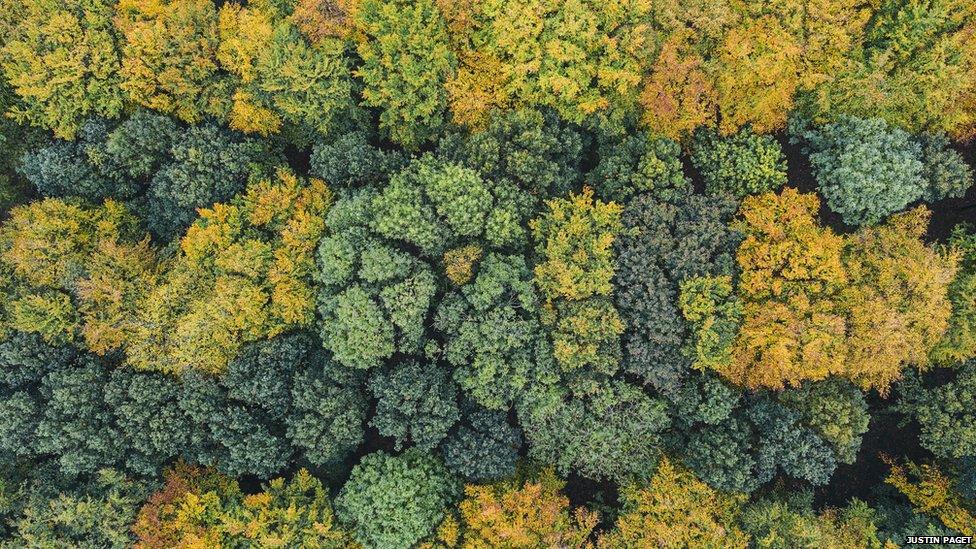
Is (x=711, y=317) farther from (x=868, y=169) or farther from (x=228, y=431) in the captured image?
(x=228, y=431)

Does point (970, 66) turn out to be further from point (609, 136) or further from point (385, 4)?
point (385, 4)

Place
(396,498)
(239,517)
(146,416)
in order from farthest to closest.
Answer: (146,416) → (239,517) → (396,498)

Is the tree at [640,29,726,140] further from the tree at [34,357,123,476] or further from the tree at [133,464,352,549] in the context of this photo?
the tree at [34,357,123,476]

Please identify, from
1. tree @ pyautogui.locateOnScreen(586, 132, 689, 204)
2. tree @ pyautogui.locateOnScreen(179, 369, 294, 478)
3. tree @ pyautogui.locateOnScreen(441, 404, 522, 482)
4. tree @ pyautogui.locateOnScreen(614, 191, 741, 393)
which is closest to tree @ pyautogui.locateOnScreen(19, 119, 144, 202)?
tree @ pyautogui.locateOnScreen(179, 369, 294, 478)

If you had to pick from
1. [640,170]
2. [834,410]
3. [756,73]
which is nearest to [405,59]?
[640,170]

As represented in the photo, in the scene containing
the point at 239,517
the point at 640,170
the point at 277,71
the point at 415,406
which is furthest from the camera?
the point at 640,170

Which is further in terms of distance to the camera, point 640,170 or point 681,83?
point 640,170
